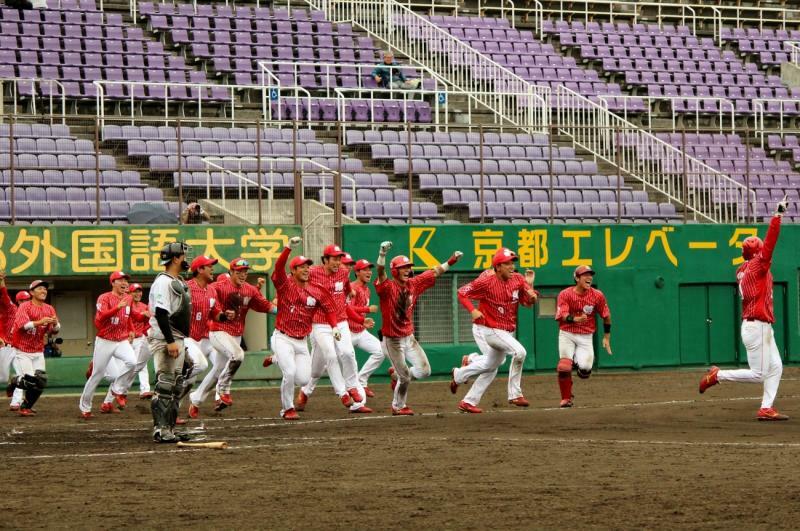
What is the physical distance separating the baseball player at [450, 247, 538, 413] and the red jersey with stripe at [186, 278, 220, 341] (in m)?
3.58

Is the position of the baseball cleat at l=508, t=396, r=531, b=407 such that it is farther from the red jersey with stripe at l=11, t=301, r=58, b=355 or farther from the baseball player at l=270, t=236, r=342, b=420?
the red jersey with stripe at l=11, t=301, r=58, b=355

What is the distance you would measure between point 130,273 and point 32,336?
5239mm

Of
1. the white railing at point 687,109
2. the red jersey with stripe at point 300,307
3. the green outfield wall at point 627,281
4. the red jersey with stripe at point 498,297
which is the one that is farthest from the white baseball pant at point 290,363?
the white railing at point 687,109

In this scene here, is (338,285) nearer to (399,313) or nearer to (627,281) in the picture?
(399,313)

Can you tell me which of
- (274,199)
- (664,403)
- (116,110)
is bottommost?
(664,403)

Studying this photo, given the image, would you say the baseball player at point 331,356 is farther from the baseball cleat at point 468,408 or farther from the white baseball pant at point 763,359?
the white baseball pant at point 763,359

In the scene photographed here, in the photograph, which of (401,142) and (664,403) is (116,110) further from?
(664,403)

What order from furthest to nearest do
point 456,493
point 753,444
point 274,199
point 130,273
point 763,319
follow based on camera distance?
point 274,199 → point 130,273 → point 763,319 → point 753,444 → point 456,493

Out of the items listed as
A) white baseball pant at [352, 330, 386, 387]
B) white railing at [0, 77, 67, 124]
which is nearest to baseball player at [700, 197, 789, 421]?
white baseball pant at [352, 330, 386, 387]

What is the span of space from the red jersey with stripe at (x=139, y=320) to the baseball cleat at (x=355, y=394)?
12.1 ft

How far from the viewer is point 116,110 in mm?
30953

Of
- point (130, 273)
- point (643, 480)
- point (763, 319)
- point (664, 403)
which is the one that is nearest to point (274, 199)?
point (130, 273)

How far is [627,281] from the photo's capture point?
94.6ft

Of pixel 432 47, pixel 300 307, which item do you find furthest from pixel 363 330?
pixel 432 47
